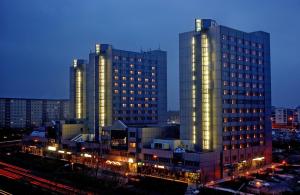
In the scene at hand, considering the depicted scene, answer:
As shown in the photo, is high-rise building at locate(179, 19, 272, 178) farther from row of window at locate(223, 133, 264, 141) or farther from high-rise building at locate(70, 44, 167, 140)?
high-rise building at locate(70, 44, 167, 140)

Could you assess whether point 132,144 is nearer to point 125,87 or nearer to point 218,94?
point 218,94

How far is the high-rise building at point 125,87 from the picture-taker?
121188 mm

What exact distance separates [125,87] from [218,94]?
50.5 metres

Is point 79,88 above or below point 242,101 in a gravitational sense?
above

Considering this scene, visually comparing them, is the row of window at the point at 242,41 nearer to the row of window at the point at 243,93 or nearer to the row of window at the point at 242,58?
the row of window at the point at 242,58

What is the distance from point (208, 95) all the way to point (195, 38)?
597 inches

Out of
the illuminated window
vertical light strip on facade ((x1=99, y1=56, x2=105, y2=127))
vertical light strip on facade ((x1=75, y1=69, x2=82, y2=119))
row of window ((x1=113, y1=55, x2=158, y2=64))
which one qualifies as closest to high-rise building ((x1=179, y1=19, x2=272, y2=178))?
the illuminated window

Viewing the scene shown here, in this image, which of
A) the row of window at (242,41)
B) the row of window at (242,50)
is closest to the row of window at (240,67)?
the row of window at (242,50)

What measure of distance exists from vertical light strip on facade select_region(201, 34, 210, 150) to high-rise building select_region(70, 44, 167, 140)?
42.7 metres

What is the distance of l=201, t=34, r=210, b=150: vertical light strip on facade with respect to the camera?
83.4 m

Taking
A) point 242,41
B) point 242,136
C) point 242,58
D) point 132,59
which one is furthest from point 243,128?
point 132,59

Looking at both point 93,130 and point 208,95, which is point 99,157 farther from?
point 208,95

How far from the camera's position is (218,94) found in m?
82.7

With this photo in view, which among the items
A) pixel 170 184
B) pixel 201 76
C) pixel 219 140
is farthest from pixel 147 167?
pixel 201 76
